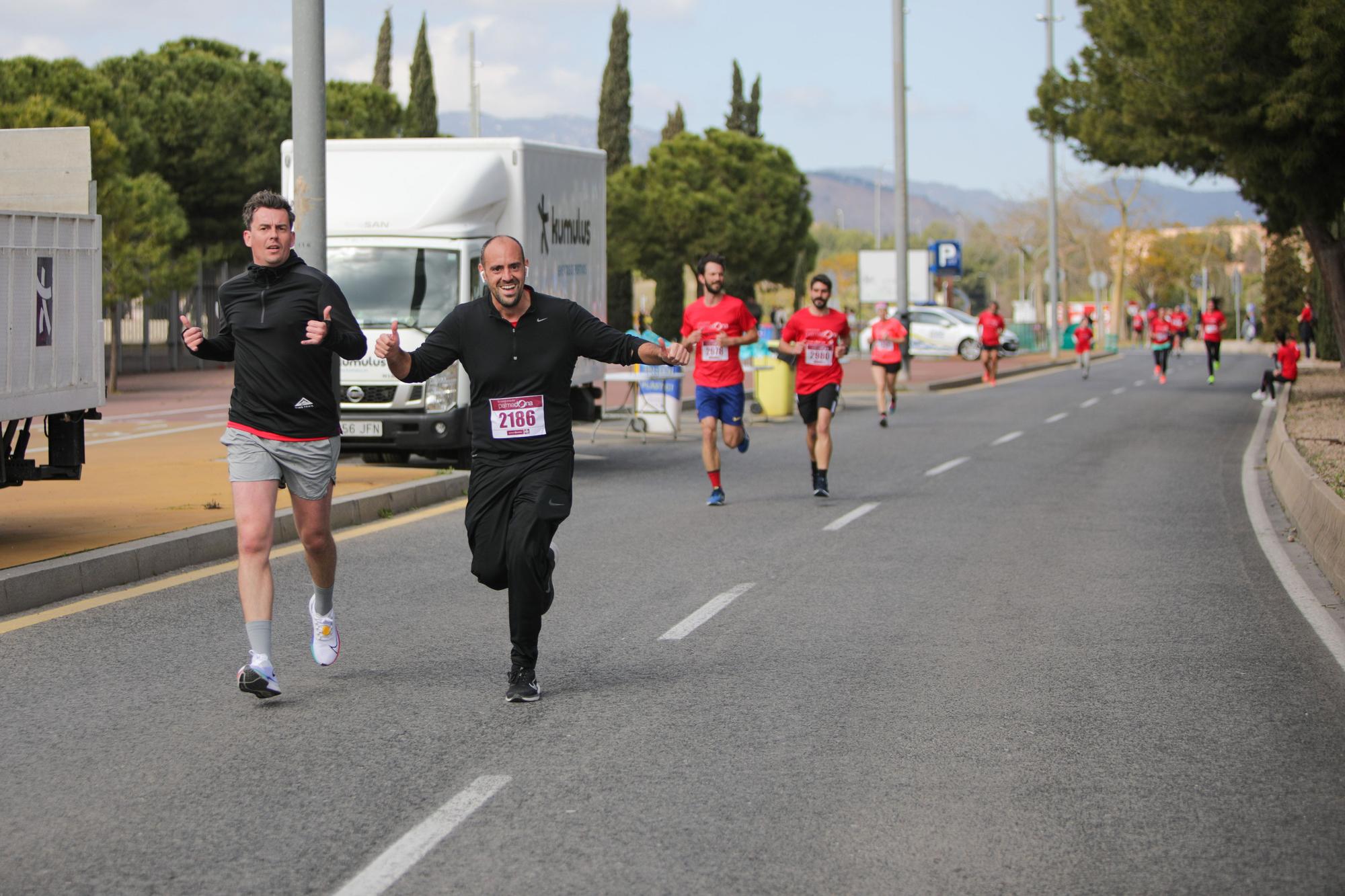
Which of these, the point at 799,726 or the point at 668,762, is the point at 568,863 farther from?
the point at 799,726

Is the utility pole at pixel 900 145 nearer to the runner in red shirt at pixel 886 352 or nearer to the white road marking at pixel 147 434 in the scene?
the runner in red shirt at pixel 886 352

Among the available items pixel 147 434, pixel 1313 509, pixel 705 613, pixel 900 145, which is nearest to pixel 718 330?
pixel 1313 509

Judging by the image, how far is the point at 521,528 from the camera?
6.62 m

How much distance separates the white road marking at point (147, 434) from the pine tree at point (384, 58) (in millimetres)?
41117

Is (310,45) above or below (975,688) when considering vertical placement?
above

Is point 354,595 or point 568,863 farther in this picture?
point 354,595

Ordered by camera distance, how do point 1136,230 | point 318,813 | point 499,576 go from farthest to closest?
1. point 1136,230
2. point 499,576
3. point 318,813

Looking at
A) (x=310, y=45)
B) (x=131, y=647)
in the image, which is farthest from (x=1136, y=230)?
(x=131, y=647)

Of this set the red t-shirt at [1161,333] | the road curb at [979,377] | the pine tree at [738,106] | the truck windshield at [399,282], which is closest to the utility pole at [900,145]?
the road curb at [979,377]

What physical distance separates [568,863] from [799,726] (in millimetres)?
1821

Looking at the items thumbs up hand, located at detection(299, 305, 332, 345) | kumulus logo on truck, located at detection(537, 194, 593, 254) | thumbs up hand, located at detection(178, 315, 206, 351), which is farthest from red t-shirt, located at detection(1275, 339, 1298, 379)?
thumbs up hand, located at detection(178, 315, 206, 351)

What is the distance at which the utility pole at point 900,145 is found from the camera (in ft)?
117

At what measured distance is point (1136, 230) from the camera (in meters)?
92.1

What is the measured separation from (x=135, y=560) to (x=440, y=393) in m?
6.15
